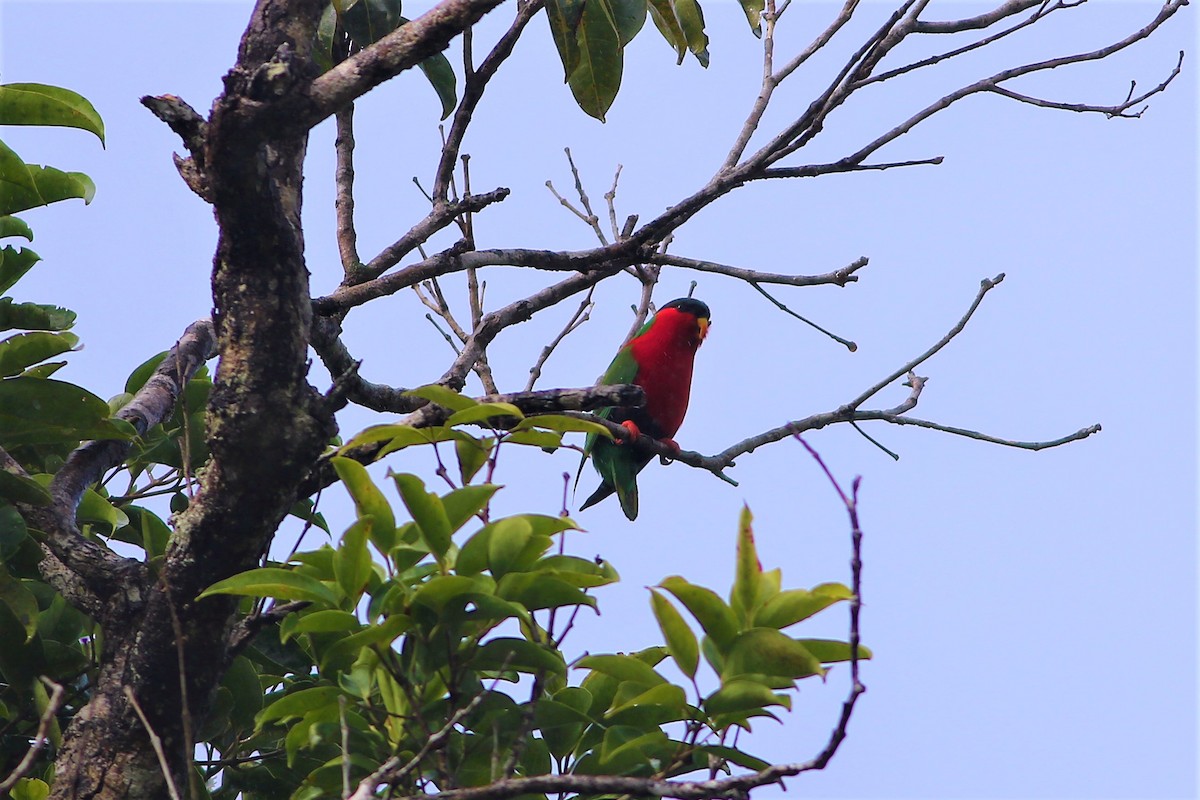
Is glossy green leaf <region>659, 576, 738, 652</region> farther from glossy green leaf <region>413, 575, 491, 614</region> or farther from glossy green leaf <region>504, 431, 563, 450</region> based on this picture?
glossy green leaf <region>504, 431, 563, 450</region>

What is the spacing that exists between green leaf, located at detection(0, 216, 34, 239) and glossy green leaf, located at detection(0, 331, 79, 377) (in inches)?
10.1

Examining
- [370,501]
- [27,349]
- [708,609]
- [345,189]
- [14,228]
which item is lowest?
[708,609]

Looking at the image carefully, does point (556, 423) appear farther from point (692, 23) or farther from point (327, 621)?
point (692, 23)

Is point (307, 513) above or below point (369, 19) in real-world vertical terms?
below

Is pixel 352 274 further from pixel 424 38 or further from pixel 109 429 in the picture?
pixel 424 38

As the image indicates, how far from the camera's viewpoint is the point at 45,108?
8.27 feet

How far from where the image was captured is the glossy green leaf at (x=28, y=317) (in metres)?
2.67

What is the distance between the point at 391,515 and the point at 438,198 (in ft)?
3.71

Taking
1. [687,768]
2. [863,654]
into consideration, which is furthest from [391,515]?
[863,654]

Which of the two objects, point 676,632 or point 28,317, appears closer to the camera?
point 676,632

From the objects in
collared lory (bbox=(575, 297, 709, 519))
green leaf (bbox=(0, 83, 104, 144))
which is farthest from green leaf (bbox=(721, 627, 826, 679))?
collared lory (bbox=(575, 297, 709, 519))

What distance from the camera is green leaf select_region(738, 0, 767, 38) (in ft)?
10.7

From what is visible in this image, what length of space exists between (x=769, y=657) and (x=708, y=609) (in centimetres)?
12

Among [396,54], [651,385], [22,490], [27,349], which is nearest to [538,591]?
[396,54]
